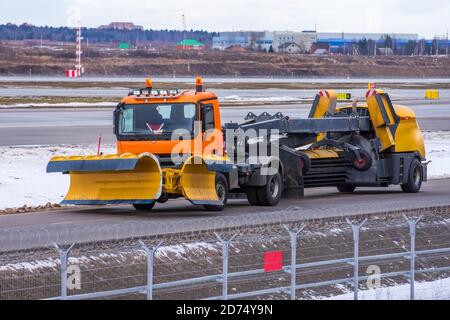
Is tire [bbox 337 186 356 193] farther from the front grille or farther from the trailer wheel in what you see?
the front grille

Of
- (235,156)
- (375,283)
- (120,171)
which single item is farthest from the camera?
(235,156)

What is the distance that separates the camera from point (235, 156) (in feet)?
82.3

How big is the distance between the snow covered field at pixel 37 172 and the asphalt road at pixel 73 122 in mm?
4363

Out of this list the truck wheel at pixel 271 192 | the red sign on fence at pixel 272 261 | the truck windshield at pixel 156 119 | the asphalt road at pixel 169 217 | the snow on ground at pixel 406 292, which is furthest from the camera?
the truck wheel at pixel 271 192

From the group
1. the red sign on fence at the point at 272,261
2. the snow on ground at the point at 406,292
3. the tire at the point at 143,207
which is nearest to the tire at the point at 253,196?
the tire at the point at 143,207

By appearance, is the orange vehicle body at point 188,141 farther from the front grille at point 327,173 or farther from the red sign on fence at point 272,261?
the red sign on fence at point 272,261

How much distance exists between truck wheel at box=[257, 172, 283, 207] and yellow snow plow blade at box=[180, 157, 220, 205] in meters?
1.96

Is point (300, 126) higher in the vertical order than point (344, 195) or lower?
higher

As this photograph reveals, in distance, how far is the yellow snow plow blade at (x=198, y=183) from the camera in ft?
74.0

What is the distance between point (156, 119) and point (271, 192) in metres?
3.38

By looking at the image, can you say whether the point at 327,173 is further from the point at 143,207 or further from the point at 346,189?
the point at 143,207
